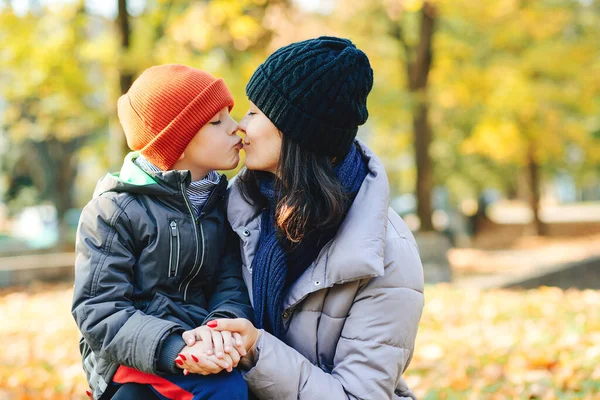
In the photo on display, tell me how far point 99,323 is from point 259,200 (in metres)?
0.75

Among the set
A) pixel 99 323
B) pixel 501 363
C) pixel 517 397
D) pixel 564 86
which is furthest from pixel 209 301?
pixel 564 86

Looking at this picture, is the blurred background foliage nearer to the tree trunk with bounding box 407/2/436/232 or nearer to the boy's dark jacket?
the tree trunk with bounding box 407/2/436/232

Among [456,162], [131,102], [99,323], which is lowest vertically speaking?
[456,162]

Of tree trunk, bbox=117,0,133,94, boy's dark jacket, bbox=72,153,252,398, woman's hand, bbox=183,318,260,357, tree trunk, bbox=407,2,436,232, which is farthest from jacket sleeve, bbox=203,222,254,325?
tree trunk, bbox=407,2,436,232

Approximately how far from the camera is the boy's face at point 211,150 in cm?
246

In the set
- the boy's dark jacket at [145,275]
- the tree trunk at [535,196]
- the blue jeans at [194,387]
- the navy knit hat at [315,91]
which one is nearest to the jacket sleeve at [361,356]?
the blue jeans at [194,387]

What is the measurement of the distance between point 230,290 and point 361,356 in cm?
52

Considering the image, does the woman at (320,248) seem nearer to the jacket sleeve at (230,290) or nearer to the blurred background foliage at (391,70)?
the jacket sleeve at (230,290)

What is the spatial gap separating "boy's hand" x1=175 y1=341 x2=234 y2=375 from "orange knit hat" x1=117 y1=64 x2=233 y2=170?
0.71 meters

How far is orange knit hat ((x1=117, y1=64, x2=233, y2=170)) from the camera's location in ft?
7.88

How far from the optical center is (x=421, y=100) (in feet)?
39.7

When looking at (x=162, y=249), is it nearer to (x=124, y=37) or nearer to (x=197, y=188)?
(x=197, y=188)

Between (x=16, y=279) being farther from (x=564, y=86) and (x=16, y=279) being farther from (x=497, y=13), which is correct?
(x=564, y=86)

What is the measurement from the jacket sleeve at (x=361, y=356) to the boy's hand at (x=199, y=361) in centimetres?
18
